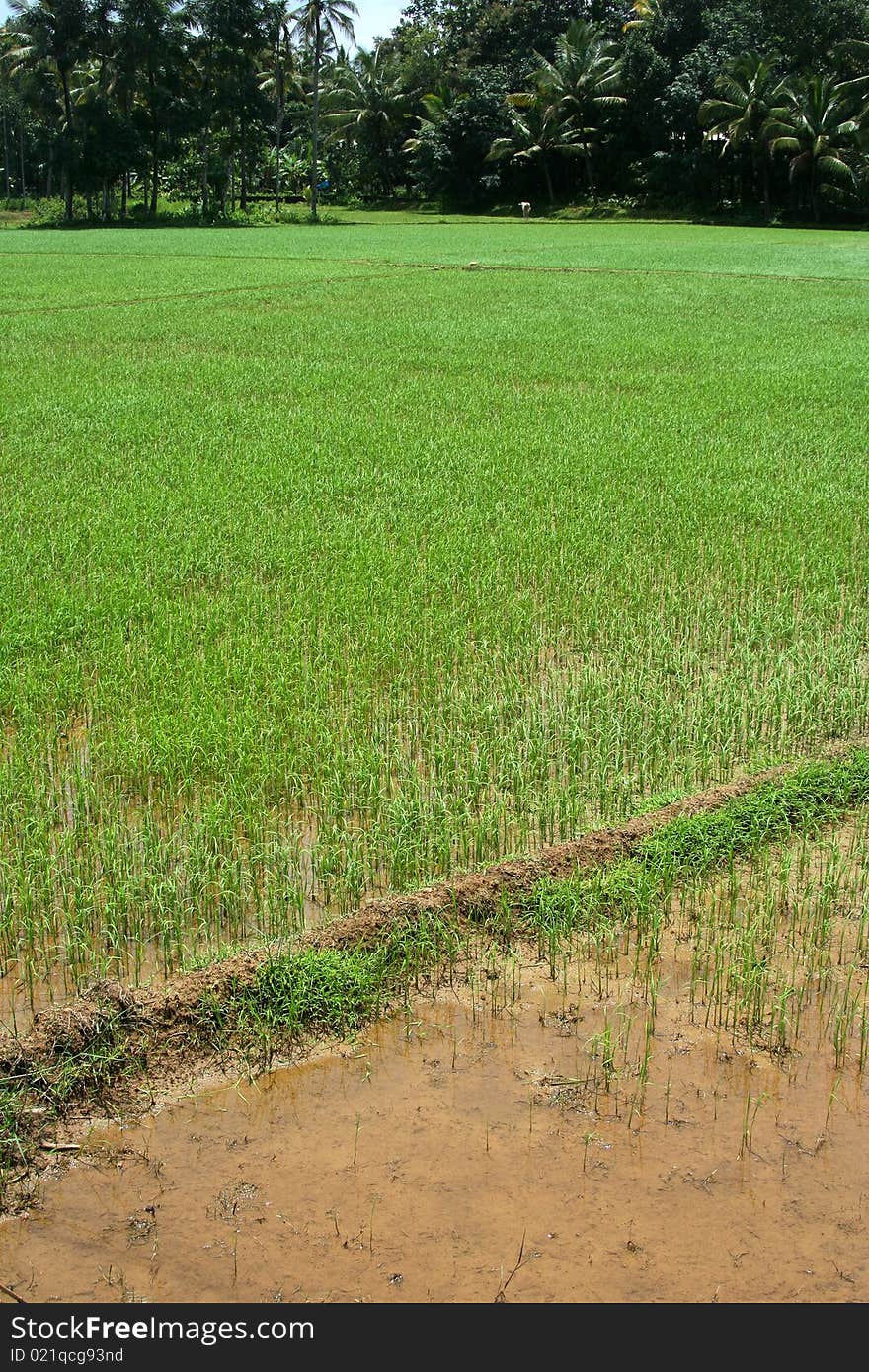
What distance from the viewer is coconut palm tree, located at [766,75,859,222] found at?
A: 34531 mm

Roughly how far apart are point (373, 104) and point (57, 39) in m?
12.6

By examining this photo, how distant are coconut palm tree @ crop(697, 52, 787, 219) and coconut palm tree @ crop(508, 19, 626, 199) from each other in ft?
12.2

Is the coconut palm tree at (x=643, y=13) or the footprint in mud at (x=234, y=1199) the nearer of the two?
the footprint in mud at (x=234, y=1199)

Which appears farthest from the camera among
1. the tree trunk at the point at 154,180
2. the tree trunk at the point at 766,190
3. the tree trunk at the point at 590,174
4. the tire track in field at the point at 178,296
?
the tree trunk at the point at 154,180

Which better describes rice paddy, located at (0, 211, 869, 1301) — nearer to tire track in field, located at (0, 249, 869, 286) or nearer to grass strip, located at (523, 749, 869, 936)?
grass strip, located at (523, 749, 869, 936)

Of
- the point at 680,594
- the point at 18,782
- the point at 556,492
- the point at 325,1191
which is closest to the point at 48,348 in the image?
the point at 556,492

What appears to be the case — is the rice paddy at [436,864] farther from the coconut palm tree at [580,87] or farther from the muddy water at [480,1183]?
the coconut palm tree at [580,87]

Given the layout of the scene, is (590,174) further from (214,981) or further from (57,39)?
(214,981)

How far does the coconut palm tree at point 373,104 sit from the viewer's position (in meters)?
46.5

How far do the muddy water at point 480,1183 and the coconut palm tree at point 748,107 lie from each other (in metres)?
37.9

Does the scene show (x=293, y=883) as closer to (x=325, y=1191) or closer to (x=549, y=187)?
(x=325, y=1191)

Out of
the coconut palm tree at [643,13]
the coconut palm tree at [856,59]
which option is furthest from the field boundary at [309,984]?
the coconut palm tree at [643,13]

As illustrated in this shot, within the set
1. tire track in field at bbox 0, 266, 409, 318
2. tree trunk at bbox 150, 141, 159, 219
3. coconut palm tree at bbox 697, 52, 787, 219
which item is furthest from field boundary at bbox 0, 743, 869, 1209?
tree trunk at bbox 150, 141, 159, 219
